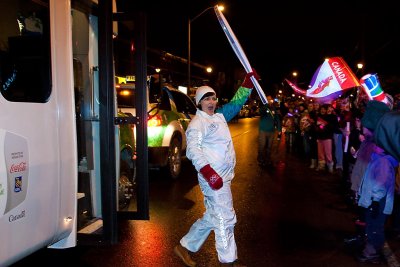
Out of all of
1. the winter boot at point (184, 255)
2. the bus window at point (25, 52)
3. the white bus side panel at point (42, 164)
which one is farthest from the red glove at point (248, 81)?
the bus window at point (25, 52)

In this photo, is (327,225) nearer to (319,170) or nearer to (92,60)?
(92,60)

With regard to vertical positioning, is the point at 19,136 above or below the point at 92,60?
below

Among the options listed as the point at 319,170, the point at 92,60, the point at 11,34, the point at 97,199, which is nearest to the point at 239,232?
the point at 97,199

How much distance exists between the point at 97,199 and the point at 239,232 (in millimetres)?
2127

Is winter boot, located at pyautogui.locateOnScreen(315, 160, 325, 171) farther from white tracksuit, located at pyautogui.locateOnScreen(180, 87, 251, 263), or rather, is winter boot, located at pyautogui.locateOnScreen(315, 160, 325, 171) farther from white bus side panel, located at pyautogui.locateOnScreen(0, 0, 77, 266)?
white bus side panel, located at pyautogui.locateOnScreen(0, 0, 77, 266)

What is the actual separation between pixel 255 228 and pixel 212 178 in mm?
2381

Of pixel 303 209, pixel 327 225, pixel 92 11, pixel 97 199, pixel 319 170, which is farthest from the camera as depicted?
pixel 319 170

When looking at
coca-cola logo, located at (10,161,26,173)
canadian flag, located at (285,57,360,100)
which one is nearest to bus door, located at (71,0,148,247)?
coca-cola logo, located at (10,161,26,173)

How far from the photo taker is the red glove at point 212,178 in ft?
12.8

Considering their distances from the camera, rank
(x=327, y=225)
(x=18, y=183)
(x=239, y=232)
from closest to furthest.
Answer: (x=18, y=183) → (x=239, y=232) → (x=327, y=225)

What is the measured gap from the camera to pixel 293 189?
873 cm

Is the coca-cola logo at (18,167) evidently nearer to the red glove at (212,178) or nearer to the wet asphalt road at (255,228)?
the red glove at (212,178)

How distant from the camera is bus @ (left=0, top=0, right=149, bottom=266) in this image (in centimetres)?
298

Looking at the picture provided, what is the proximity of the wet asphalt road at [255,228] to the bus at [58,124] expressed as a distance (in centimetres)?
83
